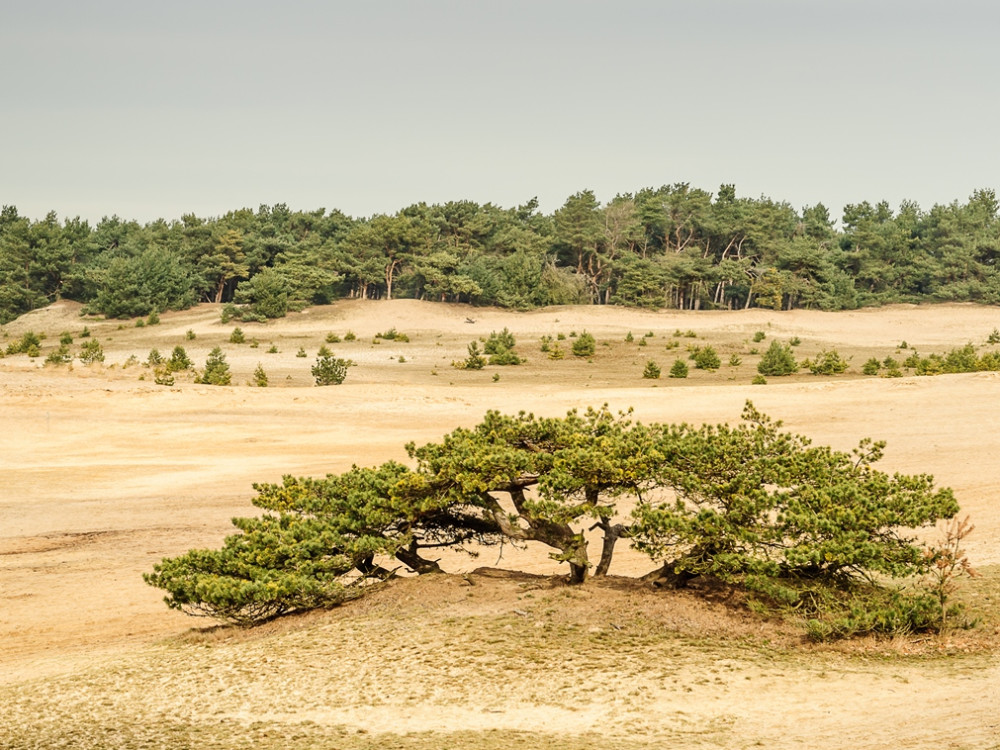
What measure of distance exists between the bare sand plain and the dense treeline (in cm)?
4690

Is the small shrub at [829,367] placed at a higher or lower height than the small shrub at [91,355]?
higher

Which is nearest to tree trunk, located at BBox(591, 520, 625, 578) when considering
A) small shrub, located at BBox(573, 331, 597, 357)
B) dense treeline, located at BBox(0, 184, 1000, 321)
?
small shrub, located at BBox(573, 331, 597, 357)

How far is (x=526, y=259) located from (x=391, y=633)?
79329mm

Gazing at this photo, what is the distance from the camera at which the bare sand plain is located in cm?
1070

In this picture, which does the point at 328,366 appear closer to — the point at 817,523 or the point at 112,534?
the point at 112,534

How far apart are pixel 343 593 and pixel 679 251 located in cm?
9759

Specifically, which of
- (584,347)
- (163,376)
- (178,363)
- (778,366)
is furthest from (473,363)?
(163,376)

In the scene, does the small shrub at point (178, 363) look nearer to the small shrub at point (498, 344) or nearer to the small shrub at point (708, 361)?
the small shrub at point (498, 344)

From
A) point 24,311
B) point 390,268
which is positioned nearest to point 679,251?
point 390,268

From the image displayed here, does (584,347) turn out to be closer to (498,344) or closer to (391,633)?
(498,344)

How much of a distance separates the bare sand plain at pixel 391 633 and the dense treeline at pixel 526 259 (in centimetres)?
4690

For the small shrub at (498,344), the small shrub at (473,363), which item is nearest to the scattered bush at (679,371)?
the small shrub at (473,363)

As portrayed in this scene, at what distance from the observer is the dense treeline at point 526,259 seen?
90125 millimetres

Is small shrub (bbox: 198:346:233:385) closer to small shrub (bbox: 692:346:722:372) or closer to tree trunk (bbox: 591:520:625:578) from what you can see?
small shrub (bbox: 692:346:722:372)
